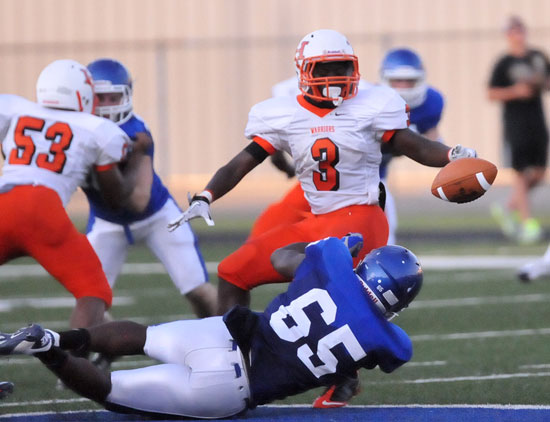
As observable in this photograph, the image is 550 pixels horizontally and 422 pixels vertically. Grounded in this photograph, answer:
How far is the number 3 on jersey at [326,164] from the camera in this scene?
18.5ft

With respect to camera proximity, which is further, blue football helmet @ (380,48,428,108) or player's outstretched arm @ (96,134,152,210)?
blue football helmet @ (380,48,428,108)

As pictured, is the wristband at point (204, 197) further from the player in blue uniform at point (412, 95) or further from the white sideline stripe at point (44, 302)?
the white sideline stripe at point (44, 302)

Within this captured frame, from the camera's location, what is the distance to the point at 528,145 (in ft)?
42.1

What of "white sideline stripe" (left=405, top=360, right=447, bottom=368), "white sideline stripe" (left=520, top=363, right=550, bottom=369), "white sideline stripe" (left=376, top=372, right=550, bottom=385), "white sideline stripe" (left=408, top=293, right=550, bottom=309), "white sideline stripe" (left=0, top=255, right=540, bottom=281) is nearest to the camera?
"white sideline stripe" (left=376, top=372, right=550, bottom=385)

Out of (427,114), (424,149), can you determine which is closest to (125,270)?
(427,114)

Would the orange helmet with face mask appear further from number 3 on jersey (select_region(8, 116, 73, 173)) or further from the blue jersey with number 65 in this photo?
number 3 on jersey (select_region(8, 116, 73, 173))

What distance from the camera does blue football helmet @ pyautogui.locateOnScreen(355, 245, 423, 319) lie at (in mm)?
4730

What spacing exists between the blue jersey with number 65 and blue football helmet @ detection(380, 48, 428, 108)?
→ 303 centimetres

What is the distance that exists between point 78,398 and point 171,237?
1.33 meters

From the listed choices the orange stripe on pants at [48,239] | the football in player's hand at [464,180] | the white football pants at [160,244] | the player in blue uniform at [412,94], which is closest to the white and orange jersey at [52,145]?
the orange stripe on pants at [48,239]

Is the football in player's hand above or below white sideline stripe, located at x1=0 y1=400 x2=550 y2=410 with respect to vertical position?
above

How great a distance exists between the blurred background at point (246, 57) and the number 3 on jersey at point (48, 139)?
1115 cm

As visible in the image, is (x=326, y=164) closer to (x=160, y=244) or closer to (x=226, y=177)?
(x=226, y=177)

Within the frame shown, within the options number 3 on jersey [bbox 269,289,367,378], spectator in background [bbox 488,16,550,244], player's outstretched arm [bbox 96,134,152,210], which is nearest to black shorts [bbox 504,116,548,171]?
spectator in background [bbox 488,16,550,244]
